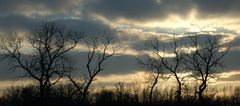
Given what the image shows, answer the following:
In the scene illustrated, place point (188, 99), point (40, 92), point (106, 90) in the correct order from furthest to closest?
point (106, 90) < point (188, 99) < point (40, 92)

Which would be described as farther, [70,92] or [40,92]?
[70,92]

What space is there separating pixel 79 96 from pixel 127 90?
10196mm

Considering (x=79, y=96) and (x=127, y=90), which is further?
(x=127, y=90)

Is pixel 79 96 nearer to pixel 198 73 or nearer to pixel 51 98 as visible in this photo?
pixel 51 98

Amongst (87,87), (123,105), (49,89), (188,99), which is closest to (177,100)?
(188,99)

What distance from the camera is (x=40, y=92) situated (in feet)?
259

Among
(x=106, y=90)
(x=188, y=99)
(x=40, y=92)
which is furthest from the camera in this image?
(x=106, y=90)

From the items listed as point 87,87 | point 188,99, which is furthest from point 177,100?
point 87,87

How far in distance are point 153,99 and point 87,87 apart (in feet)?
35.6

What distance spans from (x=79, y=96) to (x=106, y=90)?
17.1 meters

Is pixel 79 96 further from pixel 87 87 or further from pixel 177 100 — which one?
pixel 177 100

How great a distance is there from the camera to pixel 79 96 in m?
82.2

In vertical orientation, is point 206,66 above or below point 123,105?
above

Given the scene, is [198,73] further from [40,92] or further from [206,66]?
[40,92]
